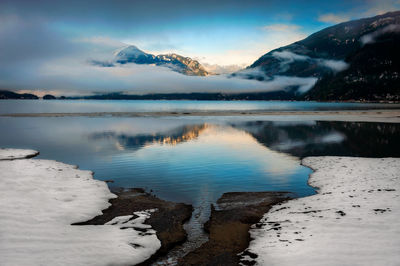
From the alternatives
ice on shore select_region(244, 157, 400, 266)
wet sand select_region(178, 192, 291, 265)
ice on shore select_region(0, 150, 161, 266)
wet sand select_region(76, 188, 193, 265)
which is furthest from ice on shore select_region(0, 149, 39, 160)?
ice on shore select_region(244, 157, 400, 266)

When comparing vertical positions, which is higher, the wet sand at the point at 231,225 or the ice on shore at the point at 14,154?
the ice on shore at the point at 14,154

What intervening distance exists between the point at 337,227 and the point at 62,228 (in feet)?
46.8

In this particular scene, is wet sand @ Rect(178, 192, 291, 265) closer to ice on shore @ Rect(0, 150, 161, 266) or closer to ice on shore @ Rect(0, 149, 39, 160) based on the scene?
ice on shore @ Rect(0, 150, 161, 266)

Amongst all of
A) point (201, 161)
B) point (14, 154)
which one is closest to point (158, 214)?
point (201, 161)

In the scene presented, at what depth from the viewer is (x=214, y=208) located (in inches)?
774

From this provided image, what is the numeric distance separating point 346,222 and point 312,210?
2652mm

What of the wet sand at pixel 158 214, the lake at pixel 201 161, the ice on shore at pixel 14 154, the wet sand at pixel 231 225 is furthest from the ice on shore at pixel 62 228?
the ice on shore at pixel 14 154

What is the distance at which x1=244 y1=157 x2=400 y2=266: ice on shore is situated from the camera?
11.8m

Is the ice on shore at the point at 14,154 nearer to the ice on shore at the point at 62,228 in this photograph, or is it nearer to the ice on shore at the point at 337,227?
the ice on shore at the point at 62,228

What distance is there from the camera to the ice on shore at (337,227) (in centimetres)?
1181

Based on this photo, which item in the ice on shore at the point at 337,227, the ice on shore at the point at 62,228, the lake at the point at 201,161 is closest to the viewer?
the ice on shore at the point at 337,227

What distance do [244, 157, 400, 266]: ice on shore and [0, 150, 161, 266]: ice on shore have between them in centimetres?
580

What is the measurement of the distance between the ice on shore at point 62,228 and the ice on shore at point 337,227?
580cm

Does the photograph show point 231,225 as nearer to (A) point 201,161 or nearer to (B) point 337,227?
(B) point 337,227
